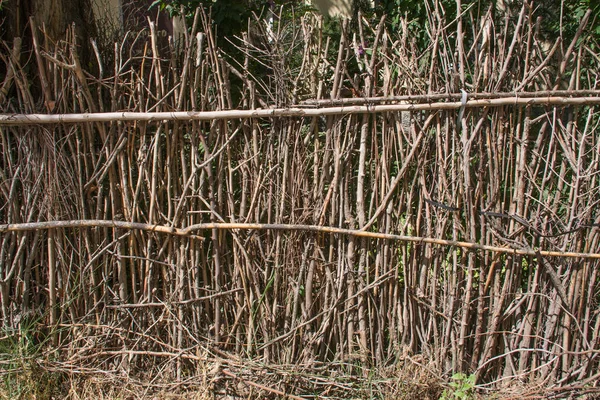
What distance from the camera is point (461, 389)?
10.9ft

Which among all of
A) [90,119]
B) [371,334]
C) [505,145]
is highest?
[90,119]

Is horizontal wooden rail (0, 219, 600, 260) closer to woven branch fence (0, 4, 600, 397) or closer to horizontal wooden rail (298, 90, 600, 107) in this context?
woven branch fence (0, 4, 600, 397)

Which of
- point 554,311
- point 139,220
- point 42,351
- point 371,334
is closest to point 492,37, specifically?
point 554,311

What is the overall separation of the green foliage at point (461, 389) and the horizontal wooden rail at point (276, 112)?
163 centimetres

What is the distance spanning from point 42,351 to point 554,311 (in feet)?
10.7

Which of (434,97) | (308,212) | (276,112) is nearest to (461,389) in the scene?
(308,212)

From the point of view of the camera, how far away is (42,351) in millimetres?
3615

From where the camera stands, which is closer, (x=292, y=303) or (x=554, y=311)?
(x=554, y=311)

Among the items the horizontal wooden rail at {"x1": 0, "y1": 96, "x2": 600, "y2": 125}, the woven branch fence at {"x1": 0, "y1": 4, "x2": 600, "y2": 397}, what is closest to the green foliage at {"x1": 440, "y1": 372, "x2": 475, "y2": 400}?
the woven branch fence at {"x1": 0, "y1": 4, "x2": 600, "y2": 397}

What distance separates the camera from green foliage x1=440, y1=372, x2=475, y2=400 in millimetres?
3291

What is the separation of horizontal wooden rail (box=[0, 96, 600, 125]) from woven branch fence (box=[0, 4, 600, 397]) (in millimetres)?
12

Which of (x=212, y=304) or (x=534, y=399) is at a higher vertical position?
(x=212, y=304)

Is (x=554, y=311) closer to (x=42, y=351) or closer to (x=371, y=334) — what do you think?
(x=371, y=334)

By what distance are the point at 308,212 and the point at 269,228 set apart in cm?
26
